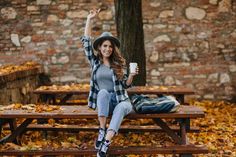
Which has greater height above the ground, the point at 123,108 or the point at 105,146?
the point at 123,108

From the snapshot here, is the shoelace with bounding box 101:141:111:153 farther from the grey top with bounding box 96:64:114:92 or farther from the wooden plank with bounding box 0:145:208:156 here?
the grey top with bounding box 96:64:114:92

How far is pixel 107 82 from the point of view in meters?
5.07

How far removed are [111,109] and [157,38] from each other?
4.43m

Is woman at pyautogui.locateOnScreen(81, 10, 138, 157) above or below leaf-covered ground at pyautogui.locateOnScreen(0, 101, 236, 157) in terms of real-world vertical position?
above

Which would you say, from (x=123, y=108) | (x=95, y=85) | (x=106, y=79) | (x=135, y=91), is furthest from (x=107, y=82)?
(x=135, y=91)

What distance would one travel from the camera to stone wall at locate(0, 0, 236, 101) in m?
9.00

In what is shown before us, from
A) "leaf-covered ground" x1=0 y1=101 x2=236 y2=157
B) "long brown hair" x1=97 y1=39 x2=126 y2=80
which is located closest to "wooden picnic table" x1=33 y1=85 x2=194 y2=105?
"leaf-covered ground" x1=0 y1=101 x2=236 y2=157

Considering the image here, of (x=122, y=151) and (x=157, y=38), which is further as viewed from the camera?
(x=157, y=38)

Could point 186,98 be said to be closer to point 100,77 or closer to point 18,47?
point 18,47

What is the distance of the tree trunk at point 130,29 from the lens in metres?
6.95

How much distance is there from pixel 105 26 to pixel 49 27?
1183 mm

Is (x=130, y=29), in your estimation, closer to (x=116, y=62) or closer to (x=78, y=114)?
(x=116, y=62)

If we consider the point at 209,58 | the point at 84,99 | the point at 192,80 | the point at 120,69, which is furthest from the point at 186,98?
the point at 120,69

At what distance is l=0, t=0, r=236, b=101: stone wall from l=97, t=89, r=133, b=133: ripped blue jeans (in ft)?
14.3
